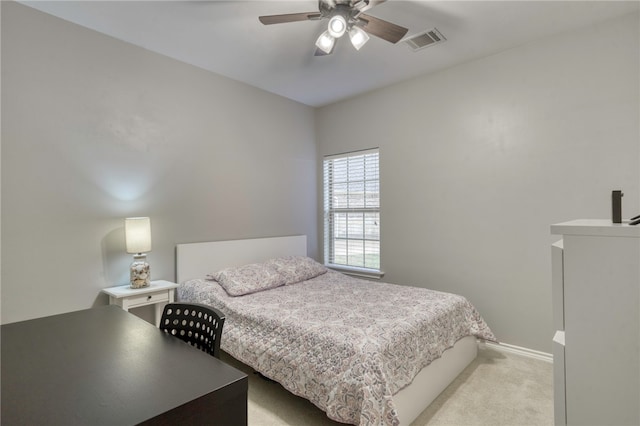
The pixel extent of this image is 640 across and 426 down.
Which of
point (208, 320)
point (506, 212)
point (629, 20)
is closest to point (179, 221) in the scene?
point (208, 320)

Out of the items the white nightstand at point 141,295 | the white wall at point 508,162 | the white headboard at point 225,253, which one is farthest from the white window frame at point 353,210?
the white nightstand at point 141,295

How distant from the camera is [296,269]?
3.44 m

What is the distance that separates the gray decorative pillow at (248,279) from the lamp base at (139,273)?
0.60m

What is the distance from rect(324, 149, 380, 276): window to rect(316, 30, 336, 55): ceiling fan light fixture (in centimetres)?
186

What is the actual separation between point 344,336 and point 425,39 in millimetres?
2444

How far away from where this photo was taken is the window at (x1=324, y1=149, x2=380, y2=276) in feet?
13.1

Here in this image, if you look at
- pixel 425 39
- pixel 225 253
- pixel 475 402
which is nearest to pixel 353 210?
pixel 225 253

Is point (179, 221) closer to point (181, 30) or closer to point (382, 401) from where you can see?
point (181, 30)

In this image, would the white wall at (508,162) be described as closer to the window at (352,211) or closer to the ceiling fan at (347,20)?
the window at (352,211)

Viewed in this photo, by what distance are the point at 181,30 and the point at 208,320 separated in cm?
238

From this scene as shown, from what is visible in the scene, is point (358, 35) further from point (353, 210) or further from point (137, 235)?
point (353, 210)

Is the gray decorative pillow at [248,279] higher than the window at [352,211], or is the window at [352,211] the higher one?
the window at [352,211]

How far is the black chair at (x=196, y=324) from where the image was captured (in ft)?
4.52

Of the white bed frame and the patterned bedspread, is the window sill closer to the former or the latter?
the white bed frame
